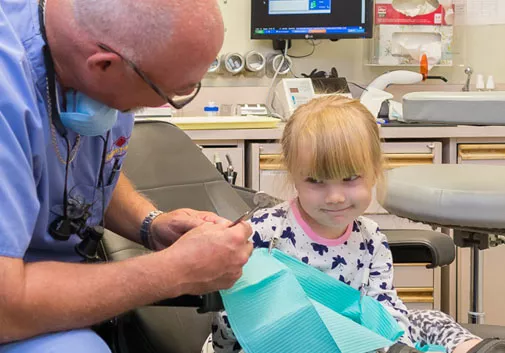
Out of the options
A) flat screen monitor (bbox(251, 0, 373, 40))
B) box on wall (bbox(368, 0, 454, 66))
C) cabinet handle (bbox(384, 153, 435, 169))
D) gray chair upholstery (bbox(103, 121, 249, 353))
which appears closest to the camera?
gray chair upholstery (bbox(103, 121, 249, 353))

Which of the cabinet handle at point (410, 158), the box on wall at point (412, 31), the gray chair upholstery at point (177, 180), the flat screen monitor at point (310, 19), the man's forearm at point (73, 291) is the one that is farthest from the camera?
the box on wall at point (412, 31)

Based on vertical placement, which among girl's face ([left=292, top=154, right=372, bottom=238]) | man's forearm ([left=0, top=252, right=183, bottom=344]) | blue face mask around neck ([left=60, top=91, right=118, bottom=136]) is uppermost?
blue face mask around neck ([left=60, top=91, right=118, bottom=136])

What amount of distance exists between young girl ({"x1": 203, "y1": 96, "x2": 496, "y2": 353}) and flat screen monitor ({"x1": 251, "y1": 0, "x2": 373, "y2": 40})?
148cm

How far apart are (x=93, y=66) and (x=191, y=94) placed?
6.2 inches

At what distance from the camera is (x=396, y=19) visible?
2.83 metres

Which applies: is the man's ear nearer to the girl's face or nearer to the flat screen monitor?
the girl's face

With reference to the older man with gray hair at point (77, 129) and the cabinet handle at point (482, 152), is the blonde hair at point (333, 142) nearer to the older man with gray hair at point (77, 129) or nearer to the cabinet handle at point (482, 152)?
the older man with gray hair at point (77, 129)

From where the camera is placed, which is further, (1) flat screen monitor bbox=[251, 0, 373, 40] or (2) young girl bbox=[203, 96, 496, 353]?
(1) flat screen monitor bbox=[251, 0, 373, 40]

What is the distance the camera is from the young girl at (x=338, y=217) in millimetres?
1207

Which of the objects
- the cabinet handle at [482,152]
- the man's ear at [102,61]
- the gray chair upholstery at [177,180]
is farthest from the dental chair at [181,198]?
the cabinet handle at [482,152]

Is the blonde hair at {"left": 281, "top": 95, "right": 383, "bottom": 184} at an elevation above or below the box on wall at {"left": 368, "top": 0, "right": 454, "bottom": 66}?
below

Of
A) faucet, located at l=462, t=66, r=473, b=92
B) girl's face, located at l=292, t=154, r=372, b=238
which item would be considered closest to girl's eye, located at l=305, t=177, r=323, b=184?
girl's face, located at l=292, t=154, r=372, b=238

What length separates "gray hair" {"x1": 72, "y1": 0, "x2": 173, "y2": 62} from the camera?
0.87 m

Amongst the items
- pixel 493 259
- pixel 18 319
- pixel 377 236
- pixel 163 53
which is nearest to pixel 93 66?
pixel 163 53
